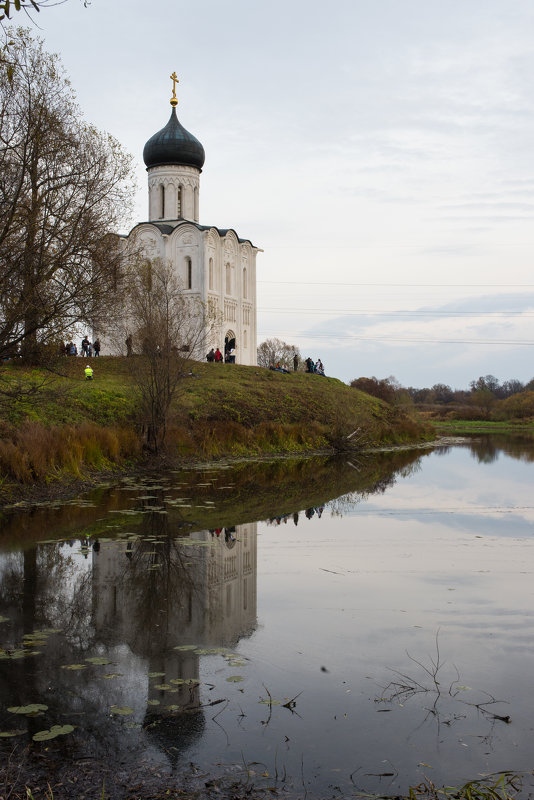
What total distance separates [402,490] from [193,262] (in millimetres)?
33055

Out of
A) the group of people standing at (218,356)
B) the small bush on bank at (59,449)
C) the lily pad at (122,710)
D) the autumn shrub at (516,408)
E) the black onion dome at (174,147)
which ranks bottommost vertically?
the lily pad at (122,710)

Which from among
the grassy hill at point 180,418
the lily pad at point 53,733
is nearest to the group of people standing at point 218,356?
the grassy hill at point 180,418

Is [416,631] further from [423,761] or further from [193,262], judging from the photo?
[193,262]

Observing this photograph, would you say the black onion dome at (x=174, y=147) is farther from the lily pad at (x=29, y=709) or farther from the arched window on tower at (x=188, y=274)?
the lily pad at (x=29, y=709)

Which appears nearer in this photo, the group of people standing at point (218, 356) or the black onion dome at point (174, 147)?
the group of people standing at point (218, 356)

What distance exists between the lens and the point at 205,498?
14.1 meters

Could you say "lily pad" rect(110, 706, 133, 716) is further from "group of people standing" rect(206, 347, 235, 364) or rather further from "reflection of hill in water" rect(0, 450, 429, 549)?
"group of people standing" rect(206, 347, 235, 364)

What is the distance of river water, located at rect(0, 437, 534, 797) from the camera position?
4.20 m

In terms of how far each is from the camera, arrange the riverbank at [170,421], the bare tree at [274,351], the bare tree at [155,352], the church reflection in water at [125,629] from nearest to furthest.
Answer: the church reflection in water at [125,629], the riverbank at [170,421], the bare tree at [155,352], the bare tree at [274,351]

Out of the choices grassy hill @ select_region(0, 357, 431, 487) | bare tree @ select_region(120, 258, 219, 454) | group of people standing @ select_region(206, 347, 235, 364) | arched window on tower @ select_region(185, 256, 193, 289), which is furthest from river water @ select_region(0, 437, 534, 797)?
arched window on tower @ select_region(185, 256, 193, 289)

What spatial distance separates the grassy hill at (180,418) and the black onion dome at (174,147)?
1666 centimetres

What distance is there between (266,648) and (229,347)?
39.9m

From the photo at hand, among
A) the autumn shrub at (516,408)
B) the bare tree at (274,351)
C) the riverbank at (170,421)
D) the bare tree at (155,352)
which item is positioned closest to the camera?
the riverbank at (170,421)

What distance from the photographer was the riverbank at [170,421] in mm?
14635
